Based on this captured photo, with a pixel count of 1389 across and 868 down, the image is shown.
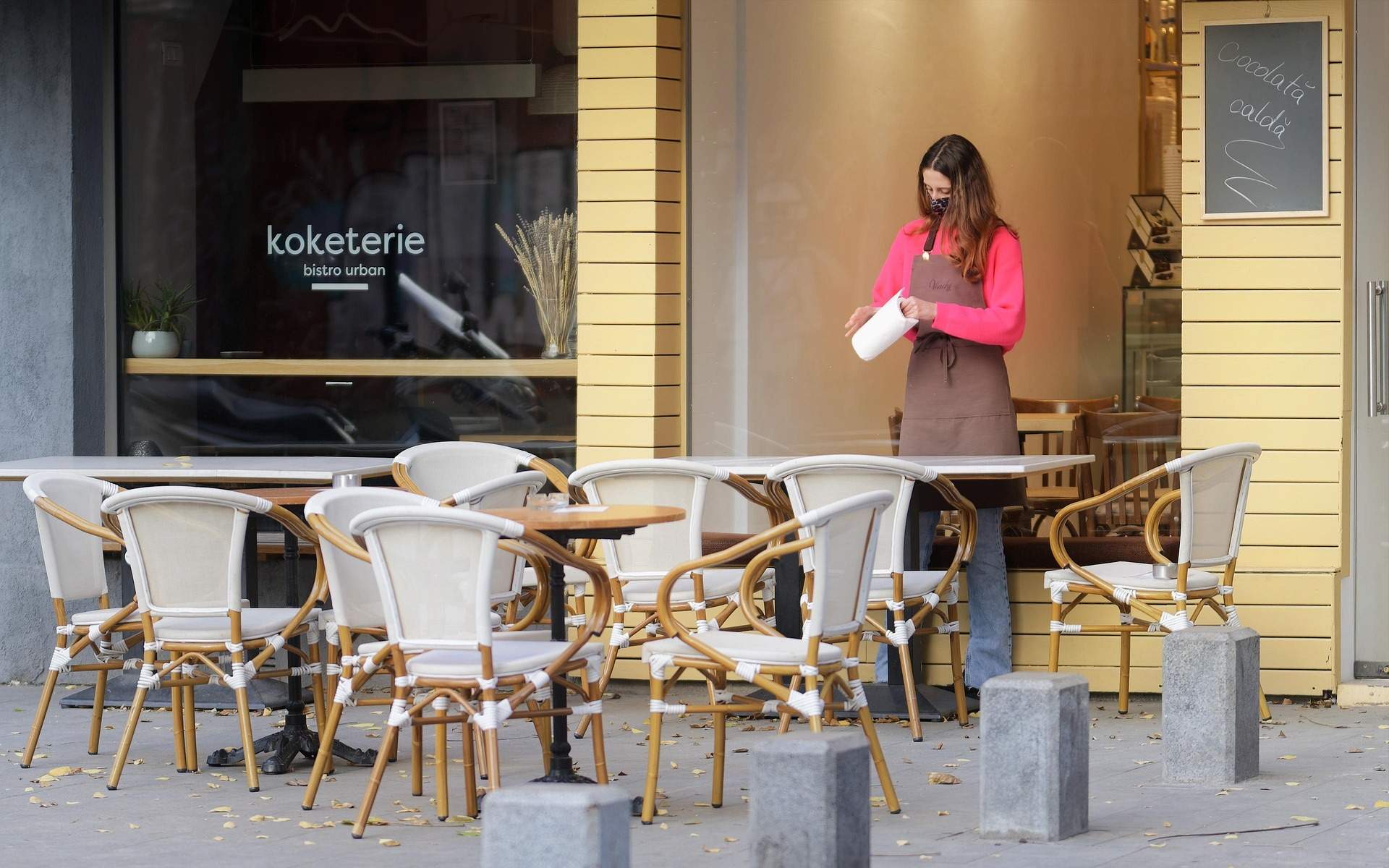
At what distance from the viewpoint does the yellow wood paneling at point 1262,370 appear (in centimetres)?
768

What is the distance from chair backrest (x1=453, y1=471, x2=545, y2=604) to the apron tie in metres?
1.81

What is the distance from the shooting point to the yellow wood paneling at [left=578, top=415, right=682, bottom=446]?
27.5 ft

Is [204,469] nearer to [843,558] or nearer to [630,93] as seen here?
[630,93]

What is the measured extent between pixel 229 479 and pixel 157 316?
2256 mm

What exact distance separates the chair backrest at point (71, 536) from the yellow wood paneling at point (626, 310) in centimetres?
232

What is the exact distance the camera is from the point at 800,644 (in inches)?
217

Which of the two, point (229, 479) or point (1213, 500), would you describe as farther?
point (229, 479)

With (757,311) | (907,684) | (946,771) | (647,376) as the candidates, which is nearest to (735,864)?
(946,771)

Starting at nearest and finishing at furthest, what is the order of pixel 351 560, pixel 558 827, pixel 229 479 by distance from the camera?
pixel 558 827, pixel 351 560, pixel 229 479

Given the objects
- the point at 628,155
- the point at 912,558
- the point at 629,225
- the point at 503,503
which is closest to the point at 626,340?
the point at 629,225

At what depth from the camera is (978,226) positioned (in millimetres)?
7625

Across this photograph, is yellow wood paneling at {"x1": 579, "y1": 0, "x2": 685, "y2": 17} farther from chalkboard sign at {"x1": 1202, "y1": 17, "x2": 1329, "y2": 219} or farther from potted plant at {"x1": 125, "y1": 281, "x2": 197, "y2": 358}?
potted plant at {"x1": 125, "y1": 281, "x2": 197, "y2": 358}

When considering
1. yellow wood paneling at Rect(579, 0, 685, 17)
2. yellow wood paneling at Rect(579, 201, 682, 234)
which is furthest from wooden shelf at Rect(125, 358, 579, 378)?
yellow wood paneling at Rect(579, 0, 685, 17)

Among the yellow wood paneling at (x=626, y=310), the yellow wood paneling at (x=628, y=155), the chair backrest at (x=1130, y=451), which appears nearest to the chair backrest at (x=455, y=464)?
the yellow wood paneling at (x=626, y=310)
